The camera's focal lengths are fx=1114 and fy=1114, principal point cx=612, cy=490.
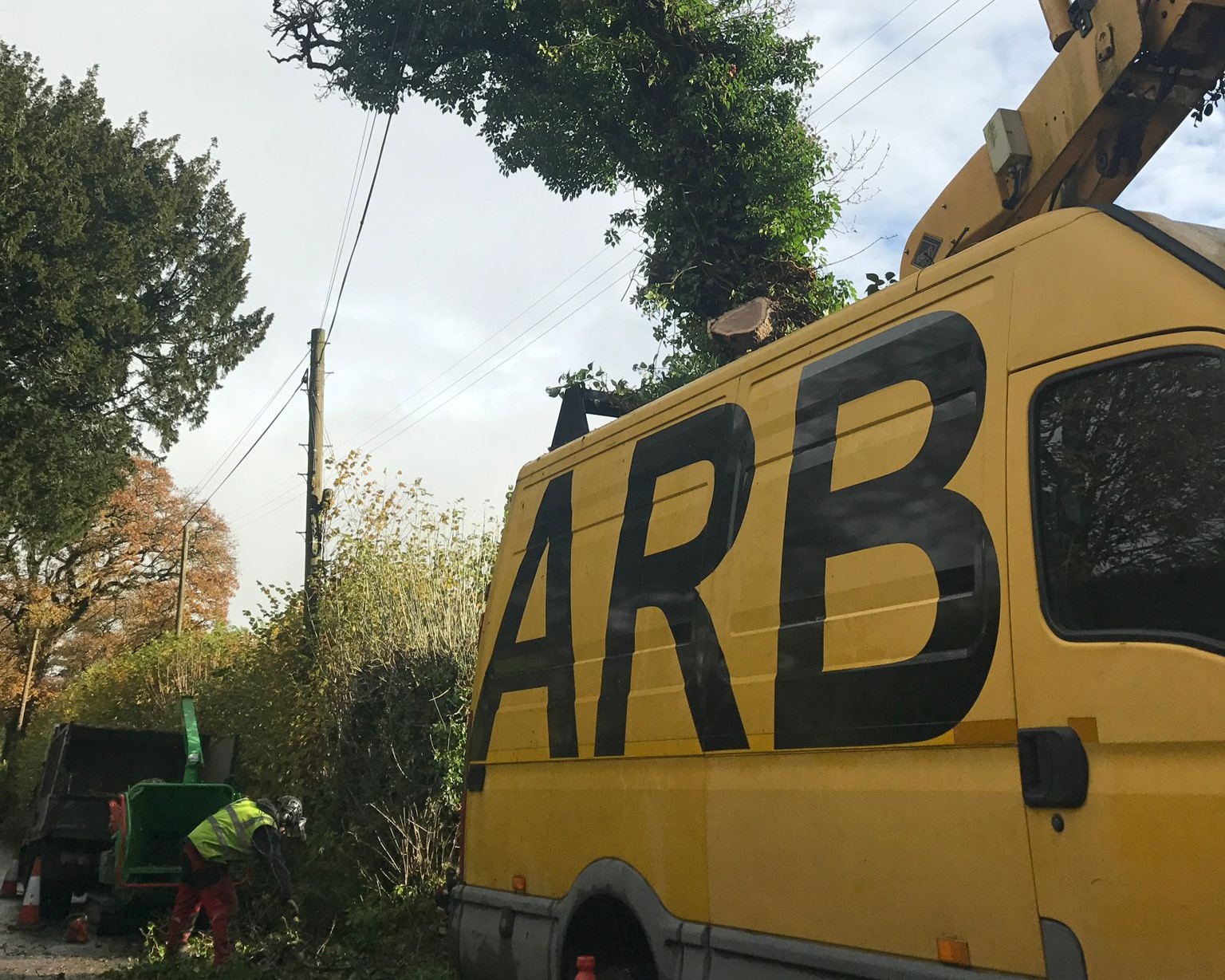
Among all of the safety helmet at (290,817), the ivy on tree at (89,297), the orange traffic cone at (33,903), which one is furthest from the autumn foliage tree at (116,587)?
the safety helmet at (290,817)

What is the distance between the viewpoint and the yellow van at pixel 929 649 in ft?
8.39

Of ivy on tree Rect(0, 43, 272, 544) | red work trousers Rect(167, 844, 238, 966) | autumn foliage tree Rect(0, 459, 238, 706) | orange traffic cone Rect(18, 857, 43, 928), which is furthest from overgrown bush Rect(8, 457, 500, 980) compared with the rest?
autumn foliage tree Rect(0, 459, 238, 706)

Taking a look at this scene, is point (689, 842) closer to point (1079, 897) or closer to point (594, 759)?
point (594, 759)

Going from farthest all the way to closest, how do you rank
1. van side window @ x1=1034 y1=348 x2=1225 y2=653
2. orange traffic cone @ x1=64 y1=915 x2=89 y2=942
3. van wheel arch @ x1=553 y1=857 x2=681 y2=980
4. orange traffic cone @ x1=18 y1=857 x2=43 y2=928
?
orange traffic cone @ x1=18 y1=857 x2=43 y2=928 → orange traffic cone @ x1=64 y1=915 x2=89 y2=942 → van wheel arch @ x1=553 y1=857 x2=681 y2=980 → van side window @ x1=1034 y1=348 x2=1225 y2=653

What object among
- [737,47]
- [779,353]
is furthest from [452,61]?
[779,353]

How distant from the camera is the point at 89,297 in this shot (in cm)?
2330

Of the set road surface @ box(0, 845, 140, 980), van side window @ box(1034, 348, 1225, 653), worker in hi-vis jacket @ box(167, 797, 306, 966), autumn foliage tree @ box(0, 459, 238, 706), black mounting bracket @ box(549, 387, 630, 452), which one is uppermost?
autumn foliage tree @ box(0, 459, 238, 706)

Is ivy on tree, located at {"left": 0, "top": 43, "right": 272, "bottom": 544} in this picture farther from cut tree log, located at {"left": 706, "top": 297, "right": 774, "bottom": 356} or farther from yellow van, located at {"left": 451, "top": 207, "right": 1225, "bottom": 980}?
yellow van, located at {"left": 451, "top": 207, "right": 1225, "bottom": 980}

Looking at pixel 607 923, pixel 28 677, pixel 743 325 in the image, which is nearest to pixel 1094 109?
pixel 607 923

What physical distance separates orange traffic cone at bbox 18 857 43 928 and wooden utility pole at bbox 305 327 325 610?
13.2 ft

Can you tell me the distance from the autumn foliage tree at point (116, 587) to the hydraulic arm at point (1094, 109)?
34.0 metres

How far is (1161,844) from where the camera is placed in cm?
245

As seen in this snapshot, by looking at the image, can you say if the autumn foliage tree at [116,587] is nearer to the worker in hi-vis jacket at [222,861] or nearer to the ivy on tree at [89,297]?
the ivy on tree at [89,297]

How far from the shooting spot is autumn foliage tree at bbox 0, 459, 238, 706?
36.9 m
